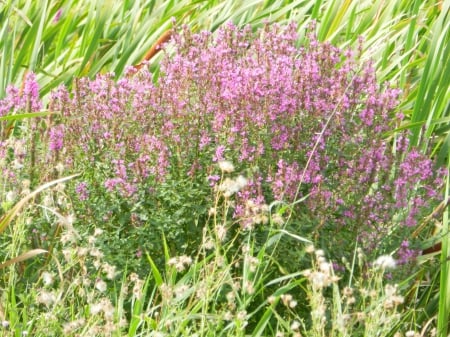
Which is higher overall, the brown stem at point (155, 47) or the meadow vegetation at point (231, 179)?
the brown stem at point (155, 47)

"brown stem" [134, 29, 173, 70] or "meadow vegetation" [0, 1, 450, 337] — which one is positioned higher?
"brown stem" [134, 29, 173, 70]

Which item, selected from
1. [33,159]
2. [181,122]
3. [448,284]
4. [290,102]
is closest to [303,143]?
[290,102]

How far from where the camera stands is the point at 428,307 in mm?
3848

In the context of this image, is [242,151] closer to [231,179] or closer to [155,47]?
[231,179]

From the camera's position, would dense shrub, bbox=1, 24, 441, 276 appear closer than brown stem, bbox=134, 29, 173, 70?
Yes

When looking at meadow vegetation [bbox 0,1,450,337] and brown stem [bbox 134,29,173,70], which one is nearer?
meadow vegetation [bbox 0,1,450,337]

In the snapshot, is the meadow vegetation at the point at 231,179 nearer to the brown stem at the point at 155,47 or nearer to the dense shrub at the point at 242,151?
the dense shrub at the point at 242,151

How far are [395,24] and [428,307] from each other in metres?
1.57

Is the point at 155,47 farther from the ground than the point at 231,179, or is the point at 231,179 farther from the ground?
the point at 155,47

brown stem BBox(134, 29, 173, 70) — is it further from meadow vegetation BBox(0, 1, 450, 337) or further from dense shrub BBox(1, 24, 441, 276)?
dense shrub BBox(1, 24, 441, 276)

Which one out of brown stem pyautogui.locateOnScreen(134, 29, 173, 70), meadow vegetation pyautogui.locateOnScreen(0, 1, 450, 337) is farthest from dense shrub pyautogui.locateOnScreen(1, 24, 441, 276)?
brown stem pyautogui.locateOnScreen(134, 29, 173, 70)

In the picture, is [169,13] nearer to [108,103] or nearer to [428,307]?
[108,103]

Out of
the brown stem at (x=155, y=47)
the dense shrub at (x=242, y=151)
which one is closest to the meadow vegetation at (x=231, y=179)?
the dense shrub at (x=242, y=151)

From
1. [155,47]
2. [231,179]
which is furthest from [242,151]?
[155,47]
